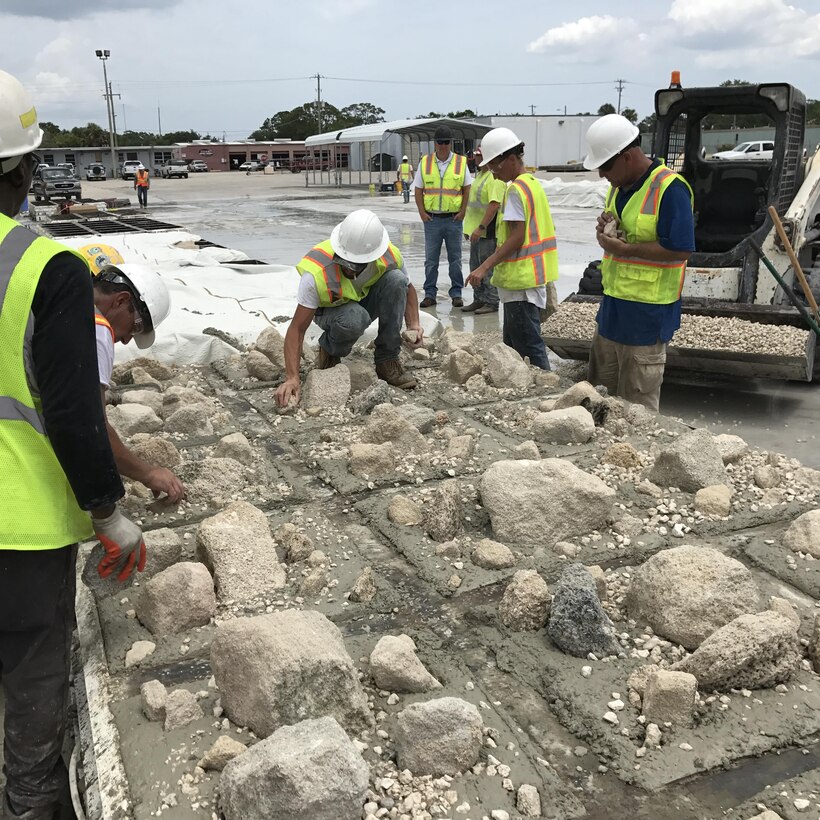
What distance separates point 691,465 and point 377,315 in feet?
7.43

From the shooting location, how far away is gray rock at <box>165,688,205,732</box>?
7.13 feet

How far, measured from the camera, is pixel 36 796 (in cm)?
207

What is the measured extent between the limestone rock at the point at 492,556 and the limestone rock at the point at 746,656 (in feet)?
2.58

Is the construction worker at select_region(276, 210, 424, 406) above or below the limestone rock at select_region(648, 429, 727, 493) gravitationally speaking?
above

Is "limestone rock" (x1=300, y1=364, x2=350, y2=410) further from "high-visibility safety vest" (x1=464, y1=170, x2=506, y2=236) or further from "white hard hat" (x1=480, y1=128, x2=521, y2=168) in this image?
"high-visibility safety vest" (x1=464, y1=170, x2=506, y2=236)

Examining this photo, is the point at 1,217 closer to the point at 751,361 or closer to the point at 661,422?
the point at 661,422

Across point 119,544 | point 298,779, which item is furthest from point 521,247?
point 298,779

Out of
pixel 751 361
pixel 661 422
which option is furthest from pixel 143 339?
pixel 751 361

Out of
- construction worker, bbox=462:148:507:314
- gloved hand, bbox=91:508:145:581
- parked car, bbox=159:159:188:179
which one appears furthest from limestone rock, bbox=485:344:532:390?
parked car, bbox=159:159:188:179

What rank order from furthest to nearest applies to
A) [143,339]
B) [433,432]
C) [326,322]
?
[326,322], [433,432], [143,339]

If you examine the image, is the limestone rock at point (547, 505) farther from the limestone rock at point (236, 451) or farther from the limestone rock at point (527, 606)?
the limestone rock at point (236, 451)

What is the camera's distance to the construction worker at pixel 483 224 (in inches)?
280

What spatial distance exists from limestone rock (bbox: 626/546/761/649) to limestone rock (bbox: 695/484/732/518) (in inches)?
27.8

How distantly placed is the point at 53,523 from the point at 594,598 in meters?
1.55
